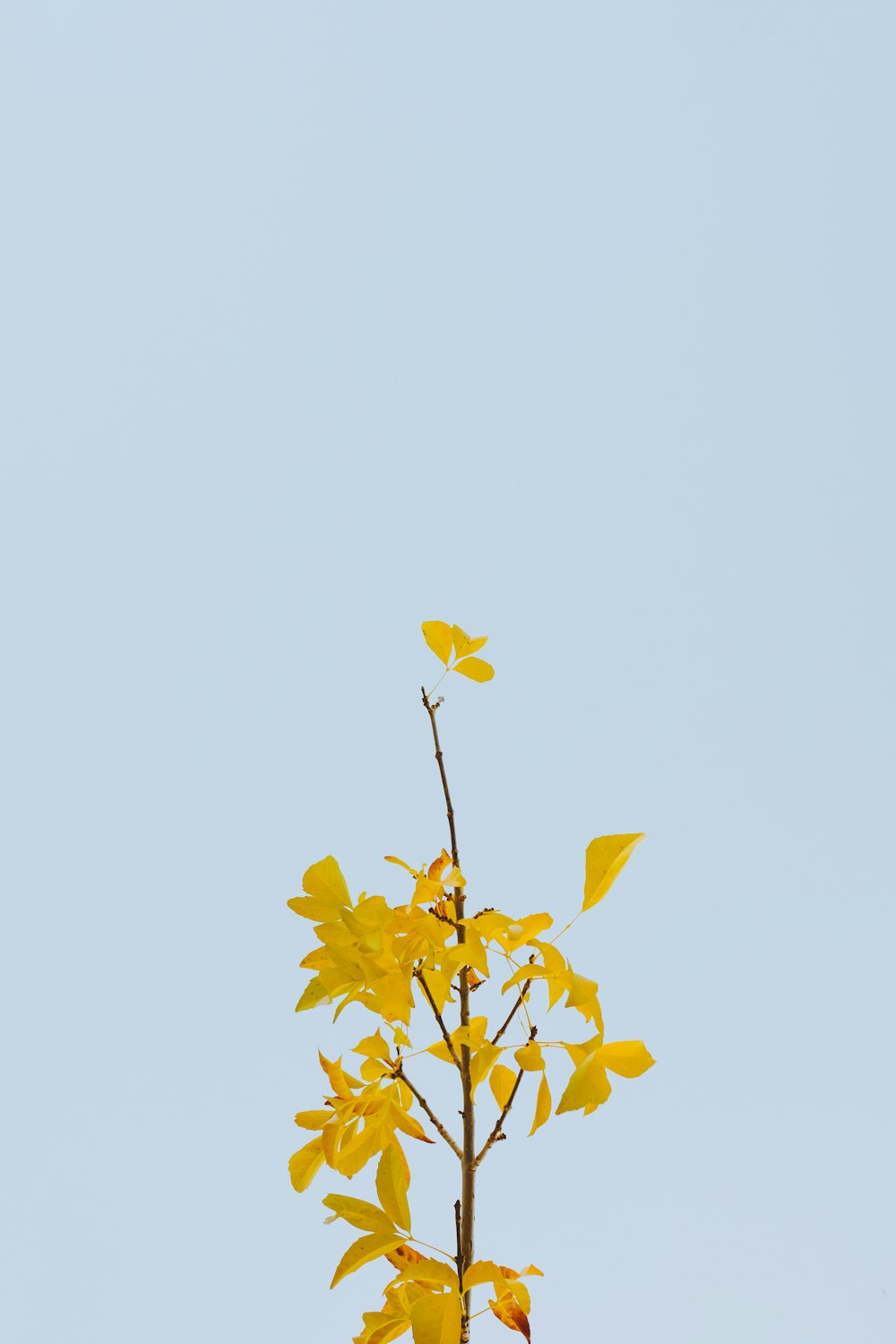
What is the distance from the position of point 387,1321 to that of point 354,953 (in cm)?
18

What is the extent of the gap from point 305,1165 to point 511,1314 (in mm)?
118

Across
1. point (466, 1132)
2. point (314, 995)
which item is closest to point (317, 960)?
point (314, 995)

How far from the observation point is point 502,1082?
0.57m

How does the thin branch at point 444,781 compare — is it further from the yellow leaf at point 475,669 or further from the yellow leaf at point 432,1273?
the yellow leaf at point 432,1273

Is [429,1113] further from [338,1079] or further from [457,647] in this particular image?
[457,647]

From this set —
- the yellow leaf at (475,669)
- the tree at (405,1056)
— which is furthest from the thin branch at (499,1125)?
the yellow leaf at (475,669)

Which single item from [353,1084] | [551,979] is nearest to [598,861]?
[551,979]

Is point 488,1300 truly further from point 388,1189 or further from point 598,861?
point 598,861

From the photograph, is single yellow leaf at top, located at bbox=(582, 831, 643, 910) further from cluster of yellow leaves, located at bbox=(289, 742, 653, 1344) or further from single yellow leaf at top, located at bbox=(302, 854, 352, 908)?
single yellow leaf at top, located at bbox=(302, 854, 352, 908)

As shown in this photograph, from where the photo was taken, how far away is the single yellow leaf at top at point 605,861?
52 cm

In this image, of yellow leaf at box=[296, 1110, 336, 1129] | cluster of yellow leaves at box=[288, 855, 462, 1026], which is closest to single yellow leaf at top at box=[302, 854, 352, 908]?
cluster of yellow leaves at box=[288, 855, 462, 1026]

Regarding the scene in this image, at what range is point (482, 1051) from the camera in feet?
1.77

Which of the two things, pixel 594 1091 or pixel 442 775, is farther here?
pixel 442 775

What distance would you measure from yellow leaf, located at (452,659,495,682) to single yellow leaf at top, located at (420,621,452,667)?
1 cm
